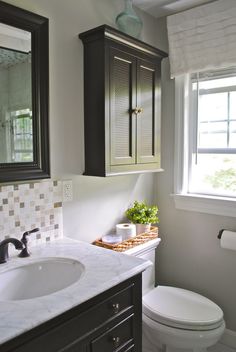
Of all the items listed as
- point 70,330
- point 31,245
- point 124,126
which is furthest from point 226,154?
point 70,330

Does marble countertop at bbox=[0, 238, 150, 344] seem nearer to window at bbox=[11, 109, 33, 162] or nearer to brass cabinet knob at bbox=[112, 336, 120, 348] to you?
brass cabinet knob at bbox=[112, 336, 120, 348]

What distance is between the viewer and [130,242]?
5.82ft

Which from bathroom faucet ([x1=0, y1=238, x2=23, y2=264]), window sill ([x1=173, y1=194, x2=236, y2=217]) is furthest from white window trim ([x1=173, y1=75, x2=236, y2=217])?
bathroom faucet ([x1=0, y1=238, x2=23, y2=264])

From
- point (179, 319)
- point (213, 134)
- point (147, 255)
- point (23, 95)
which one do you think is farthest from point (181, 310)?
point (23, 95)

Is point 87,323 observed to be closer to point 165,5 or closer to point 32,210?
point 32,210

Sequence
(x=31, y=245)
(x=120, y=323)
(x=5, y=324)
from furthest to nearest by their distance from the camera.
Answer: (x=31, y=245), (x=120, y=323), (x=5, y=324)

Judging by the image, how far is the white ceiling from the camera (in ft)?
6.30

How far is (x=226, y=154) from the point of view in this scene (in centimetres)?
199

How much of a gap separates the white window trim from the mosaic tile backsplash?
0.91 m

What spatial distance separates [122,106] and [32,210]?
2.37ft

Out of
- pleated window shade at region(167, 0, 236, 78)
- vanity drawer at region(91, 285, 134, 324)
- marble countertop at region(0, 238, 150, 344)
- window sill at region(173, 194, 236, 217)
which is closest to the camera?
marble countertop at region(0, 238, 150, 344)

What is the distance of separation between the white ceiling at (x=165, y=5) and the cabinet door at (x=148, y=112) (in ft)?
1.39

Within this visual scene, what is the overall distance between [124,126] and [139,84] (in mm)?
278

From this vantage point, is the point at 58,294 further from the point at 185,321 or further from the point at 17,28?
the point at 17,28
